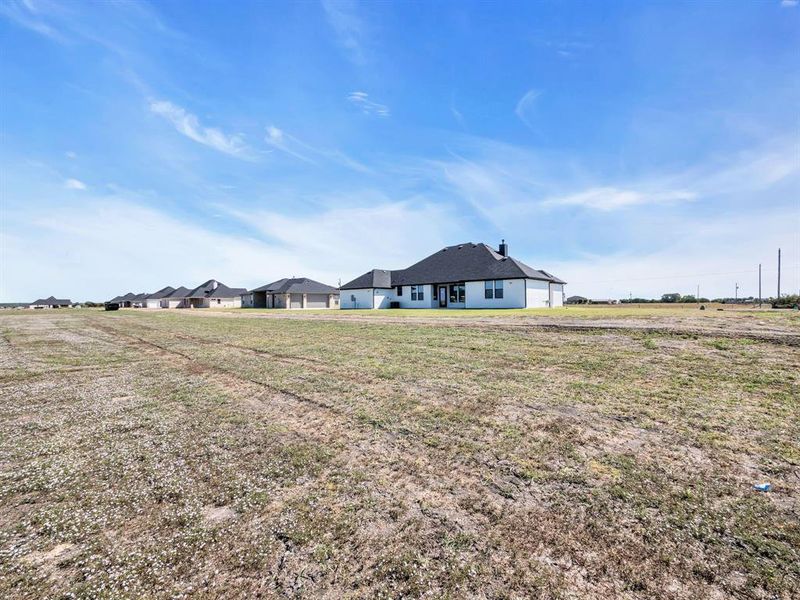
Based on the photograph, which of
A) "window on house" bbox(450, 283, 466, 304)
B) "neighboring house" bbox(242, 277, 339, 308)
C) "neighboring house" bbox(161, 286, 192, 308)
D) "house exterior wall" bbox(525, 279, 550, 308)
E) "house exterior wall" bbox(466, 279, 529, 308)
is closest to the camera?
"house exterior wall" bbox(466, 279, 529, 308)

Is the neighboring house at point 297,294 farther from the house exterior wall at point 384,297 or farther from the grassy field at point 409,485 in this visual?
the grassy field at point 409,485

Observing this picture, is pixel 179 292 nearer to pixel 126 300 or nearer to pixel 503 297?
pixel 126 300

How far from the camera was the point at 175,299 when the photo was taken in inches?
3211

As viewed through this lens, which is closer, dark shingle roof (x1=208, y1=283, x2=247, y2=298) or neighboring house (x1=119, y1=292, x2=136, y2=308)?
dark shingle roof (x1=208, y1=283, x2=247, y2=298)

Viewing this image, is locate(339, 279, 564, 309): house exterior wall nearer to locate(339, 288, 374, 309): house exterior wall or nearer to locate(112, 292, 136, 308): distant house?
locate(339, 288, 374, 309): house exterior wall

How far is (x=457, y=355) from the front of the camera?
8578mm

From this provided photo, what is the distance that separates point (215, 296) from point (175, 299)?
60.9 feet

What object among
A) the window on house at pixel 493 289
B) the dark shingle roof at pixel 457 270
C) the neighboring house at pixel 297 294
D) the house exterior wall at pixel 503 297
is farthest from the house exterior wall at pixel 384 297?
the neighboring house at pixel 297 294

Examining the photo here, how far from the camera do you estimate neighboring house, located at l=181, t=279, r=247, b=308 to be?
70.9m

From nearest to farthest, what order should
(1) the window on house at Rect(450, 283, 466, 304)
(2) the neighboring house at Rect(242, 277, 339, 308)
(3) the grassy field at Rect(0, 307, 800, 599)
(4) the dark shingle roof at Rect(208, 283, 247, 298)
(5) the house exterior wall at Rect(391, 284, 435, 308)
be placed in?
(3) the grassy field at Rect(0, 307, 800, 599) → (1) the window on house at Rect(450, 283, 466, 304) → (5) the house exterior wall at Rect(391, 284, 435, 308) → (2) the neighboring house at Rect(242, 277, 339, 308) → (4) the dark shingle roof at Rect(208, 283, 247, 298)

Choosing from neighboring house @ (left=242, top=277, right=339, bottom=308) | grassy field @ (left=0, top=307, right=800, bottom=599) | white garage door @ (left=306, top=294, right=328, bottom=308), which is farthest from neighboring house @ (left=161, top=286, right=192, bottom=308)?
grassy field @ (left=0, top=307, right=800, bottom=599)

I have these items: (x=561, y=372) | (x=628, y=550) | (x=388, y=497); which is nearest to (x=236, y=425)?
(x=388, y=497)

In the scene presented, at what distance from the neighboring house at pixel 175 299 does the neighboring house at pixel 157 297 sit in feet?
4.48

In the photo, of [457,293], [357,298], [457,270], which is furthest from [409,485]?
[357,298]
